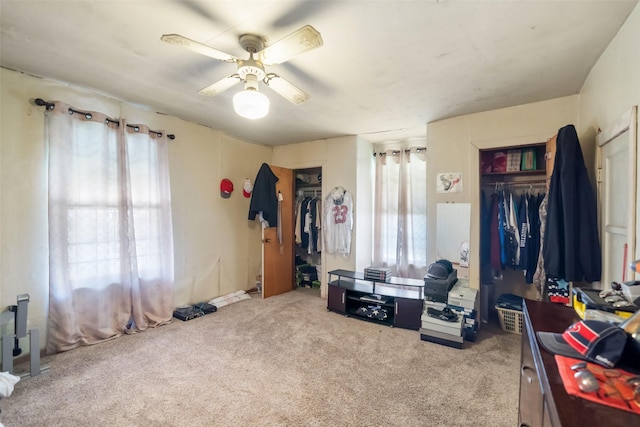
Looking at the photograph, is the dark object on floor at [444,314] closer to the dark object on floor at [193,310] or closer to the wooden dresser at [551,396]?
the wooden dresser at [551,396]

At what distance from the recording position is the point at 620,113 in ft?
5.56

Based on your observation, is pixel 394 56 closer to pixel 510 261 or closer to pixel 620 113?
pixel 620 113

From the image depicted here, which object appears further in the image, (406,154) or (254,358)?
(406,154)

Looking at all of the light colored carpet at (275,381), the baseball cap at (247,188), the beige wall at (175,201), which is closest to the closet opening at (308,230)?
the beige wall at (175,201)

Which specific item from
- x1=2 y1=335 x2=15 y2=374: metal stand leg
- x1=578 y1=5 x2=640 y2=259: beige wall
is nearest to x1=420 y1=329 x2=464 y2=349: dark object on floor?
x1=578 y1=5 x2=640 y2=259: beige wall

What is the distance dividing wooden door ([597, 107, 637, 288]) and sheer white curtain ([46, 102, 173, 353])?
387 centimetres

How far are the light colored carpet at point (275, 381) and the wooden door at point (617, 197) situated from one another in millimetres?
1095

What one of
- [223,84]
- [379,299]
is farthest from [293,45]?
[379,299]

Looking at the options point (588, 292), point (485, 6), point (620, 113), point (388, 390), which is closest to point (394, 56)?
point (485, 6)

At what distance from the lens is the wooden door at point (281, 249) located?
13.7 ft

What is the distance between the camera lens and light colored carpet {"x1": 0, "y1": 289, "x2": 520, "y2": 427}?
1731 millimetres

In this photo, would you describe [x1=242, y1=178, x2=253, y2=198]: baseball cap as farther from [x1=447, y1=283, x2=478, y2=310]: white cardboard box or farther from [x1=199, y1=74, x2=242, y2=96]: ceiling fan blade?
[x1=447, y1=283, x2=478, y2=310]: white cardboard box

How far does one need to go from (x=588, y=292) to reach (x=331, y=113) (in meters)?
2.66

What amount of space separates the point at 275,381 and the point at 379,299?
5.46ft
